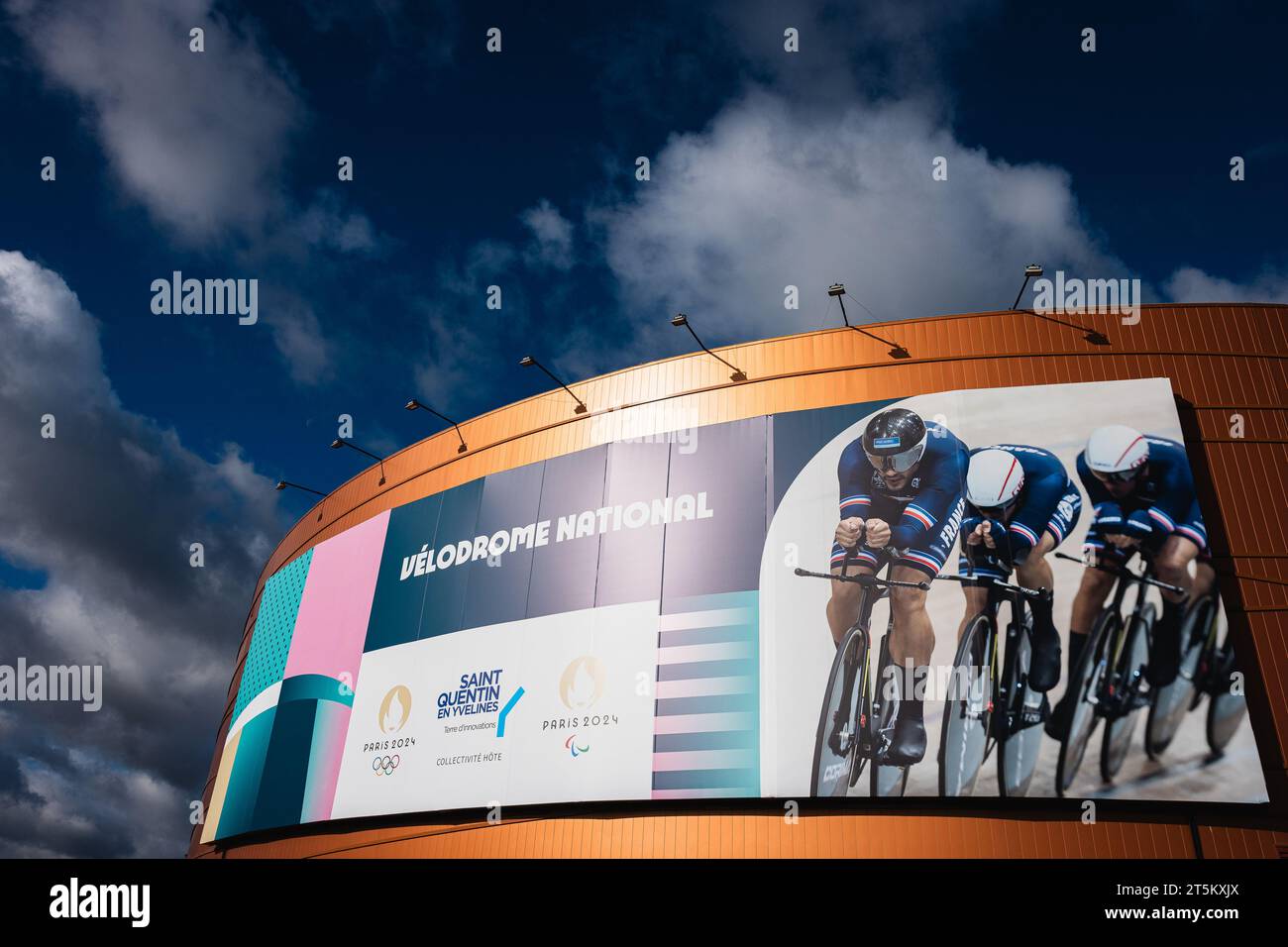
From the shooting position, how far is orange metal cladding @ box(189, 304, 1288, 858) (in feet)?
57.5

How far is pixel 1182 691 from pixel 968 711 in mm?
4409

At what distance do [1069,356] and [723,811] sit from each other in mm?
14638

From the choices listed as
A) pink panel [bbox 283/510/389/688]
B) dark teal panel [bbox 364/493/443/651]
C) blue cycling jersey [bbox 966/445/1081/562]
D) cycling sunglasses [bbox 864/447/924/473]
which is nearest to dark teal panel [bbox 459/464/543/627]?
dark teal panel [bbox 364/493/443/651]

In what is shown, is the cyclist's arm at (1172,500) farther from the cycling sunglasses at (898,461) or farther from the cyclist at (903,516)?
the cycling sunglasses at (898,461)

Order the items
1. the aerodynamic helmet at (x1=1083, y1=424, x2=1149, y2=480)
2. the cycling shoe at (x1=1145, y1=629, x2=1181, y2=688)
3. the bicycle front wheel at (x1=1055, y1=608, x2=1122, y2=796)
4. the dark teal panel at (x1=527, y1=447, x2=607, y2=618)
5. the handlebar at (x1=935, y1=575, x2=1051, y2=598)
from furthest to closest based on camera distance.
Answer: the dark teal panel at (x1=527, y1=447, x2=607, y2=618) < the aerodynamic helmet at (x1=1083, y1=424, x2=1149, y2=480) < the handlebar at (x1=935, y1=575, x2=1051, y2=598) < the cycling shoe at (x1=1145, y1=629, x2=1181, y2=688) < the bicycle front wheel at (x1=1055, y1=608, x2=1122, y2=796)

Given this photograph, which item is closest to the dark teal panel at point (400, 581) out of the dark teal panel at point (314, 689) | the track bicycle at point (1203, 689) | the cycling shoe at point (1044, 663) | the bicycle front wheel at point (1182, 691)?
the dark teal panel at point (314, 689)

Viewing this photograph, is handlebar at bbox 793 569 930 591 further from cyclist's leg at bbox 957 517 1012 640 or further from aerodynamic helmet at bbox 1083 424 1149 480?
aerodynamic helmet at bbox 1083 424 1149 480

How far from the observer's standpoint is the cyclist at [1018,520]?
63.8 ft

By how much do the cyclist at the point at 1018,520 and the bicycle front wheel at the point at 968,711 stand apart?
0.46m

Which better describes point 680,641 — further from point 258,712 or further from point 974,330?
point 258,712

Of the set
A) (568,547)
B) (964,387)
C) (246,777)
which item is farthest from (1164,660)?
(246,777)

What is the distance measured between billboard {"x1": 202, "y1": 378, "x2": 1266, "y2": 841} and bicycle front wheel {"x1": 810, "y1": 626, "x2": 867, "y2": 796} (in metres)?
0.06
